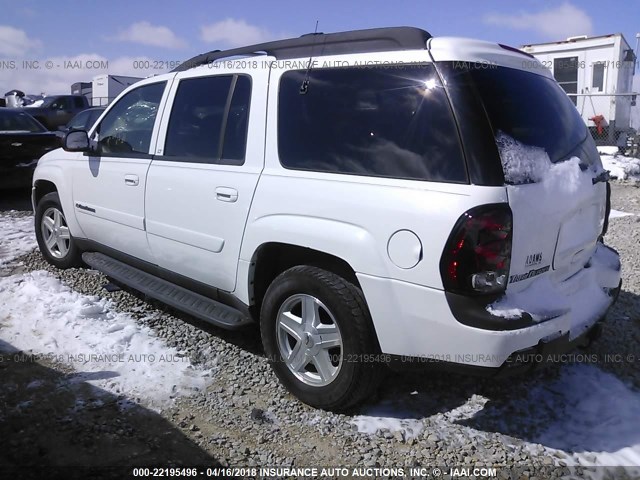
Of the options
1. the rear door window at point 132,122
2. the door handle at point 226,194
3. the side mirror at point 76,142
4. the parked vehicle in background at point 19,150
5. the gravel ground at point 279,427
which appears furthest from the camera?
the parked vehicle in background at point 19,150

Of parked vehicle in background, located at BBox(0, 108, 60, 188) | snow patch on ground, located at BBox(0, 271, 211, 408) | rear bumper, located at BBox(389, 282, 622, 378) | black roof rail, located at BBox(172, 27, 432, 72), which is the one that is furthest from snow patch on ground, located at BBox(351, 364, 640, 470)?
parked vehicle in background, located at BBox(0, 108, 60, 188)

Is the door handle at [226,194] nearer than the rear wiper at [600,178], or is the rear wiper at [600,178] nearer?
the rear wiper at [600,178]

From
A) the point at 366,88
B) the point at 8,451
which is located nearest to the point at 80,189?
the point at 8,451

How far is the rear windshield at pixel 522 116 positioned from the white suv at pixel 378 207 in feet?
0.04

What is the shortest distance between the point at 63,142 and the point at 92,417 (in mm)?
2610

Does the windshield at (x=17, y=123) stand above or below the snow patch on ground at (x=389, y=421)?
above

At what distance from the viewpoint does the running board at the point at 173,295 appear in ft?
11.2

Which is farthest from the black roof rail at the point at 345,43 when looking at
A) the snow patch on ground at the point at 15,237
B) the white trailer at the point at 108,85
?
the white trailer at the point at 108,85

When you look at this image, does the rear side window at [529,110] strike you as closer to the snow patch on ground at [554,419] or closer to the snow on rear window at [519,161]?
the snow on rear window at [519,161]

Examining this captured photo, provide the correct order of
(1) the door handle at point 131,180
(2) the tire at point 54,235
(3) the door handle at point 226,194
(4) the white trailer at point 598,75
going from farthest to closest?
(4) the white trailer at point 598,75 < (2) the tire at point 54,235 < (1) the door handle at point 131,180 < (3) the door handle at point 226,194

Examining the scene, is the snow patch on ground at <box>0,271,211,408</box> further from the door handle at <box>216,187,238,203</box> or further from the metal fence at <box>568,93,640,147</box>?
the metal fence at <box>568,93,640,147</box>

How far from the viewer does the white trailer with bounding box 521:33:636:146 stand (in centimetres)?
1343

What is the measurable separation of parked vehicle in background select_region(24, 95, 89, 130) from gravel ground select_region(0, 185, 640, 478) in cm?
1947

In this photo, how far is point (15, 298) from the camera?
4727 mm
